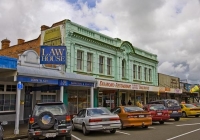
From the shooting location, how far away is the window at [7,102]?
1683 cm

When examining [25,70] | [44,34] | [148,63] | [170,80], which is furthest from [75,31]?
[170,80]

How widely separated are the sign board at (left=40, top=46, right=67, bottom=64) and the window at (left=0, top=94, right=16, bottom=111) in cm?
370

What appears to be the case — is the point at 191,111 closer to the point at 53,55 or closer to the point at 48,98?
the point at 48,98

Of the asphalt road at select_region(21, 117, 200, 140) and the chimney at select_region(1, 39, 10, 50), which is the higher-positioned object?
the chimney at select_region(1, 39, 10, 50)

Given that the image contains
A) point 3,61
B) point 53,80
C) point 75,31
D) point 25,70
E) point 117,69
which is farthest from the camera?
point 117,69

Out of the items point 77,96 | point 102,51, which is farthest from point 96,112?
point 102,51

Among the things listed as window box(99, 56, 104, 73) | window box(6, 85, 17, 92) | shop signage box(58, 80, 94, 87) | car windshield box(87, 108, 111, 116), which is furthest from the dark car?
window box(99, 56, 104, 73)

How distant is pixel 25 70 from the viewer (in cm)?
1348

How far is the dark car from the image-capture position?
966 cm

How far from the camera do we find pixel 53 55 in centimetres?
1638

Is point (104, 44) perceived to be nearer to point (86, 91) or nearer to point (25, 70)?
point (86, 91)

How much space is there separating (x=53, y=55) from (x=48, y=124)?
750 centimetres

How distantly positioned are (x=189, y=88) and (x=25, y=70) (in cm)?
4077

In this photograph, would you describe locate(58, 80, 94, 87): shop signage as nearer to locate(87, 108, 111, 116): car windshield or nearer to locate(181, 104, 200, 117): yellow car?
locate(87, 108, 111, 116): car windshield
